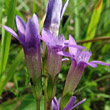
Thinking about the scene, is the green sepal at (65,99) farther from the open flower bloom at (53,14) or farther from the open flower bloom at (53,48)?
the open flower bloom at (53,14)

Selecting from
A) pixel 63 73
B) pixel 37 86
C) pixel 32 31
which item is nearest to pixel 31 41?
pixel 32 31

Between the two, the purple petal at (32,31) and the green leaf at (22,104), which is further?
the green leaf at (22,104)

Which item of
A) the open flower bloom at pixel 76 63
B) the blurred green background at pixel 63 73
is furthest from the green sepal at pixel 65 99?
the blurred green background at pixel 63 73

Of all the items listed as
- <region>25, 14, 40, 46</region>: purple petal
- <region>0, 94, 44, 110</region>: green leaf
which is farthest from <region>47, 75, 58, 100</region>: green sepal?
<region>0, 94, 44, 110</region>: green leaf

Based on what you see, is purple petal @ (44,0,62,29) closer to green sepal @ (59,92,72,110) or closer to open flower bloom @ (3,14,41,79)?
open flower bloom @ (3,14,41,79)

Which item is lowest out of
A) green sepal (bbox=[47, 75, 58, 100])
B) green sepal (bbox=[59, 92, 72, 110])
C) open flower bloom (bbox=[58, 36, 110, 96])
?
green sepal (bbox=[59, 92, 72, 110])
